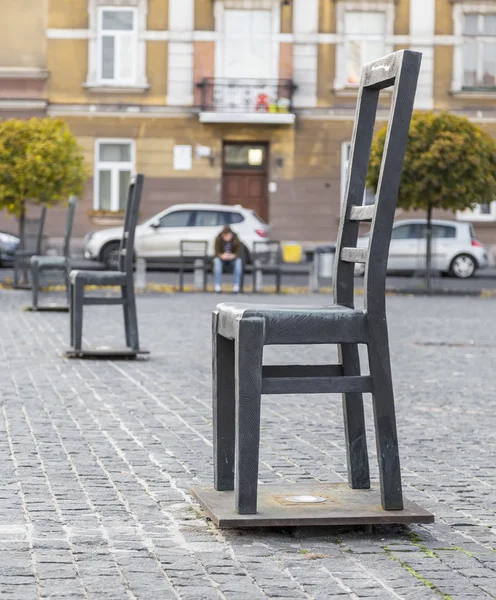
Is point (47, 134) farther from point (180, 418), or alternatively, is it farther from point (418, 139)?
point (180, 418)

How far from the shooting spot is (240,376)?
16.3 feet

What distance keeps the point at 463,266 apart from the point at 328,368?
28.4m

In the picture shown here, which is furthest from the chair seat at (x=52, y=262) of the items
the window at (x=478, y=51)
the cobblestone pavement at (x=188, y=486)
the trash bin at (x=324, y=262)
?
the window at (x=478, y=51)

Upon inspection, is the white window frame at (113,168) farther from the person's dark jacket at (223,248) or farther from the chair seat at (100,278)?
the chair seat at (100,278)

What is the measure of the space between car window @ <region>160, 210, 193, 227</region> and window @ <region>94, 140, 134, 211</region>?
4804 mm

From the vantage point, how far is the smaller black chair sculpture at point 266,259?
92.7ft

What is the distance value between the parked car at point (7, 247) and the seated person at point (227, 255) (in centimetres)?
698

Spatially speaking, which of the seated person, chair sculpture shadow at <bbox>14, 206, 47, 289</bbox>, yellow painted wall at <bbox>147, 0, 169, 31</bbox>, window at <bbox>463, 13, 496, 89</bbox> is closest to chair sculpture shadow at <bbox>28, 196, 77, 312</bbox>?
chair sculpture shadow at <bbox>14, 206, 47, 289</bbox>

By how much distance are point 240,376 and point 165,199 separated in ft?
110

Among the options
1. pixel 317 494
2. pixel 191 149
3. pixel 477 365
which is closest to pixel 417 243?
pixel 191 149

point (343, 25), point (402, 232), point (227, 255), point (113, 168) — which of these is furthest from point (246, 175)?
point (227, 255)

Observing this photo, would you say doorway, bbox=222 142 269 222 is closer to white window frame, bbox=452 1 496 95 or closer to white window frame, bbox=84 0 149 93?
white window frame, bbox=84 0 149 93

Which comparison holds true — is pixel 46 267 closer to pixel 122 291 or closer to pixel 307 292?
pixel 122 291

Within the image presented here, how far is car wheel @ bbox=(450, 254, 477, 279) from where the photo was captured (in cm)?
3338
